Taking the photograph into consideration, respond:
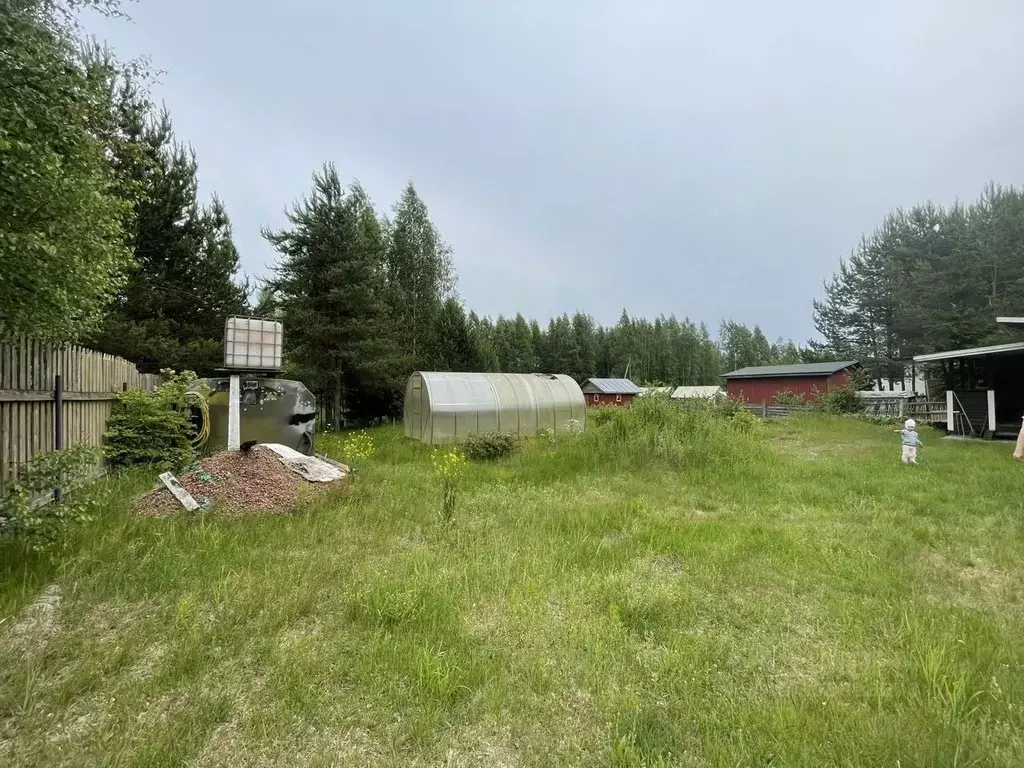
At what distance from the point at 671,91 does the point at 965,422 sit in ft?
39.4

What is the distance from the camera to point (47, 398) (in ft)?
15.8

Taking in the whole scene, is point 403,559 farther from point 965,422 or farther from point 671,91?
point 965,422

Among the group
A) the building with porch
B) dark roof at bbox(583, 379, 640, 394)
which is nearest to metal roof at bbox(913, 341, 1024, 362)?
the building with porch

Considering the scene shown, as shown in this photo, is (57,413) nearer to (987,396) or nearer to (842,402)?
(987,396)

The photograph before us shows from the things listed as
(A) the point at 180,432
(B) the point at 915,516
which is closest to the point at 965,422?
(B) the point at 915,516

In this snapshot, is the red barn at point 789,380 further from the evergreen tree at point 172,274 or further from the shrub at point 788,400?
the evergreen tree at point 172,274

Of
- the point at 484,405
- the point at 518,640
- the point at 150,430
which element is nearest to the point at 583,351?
the point at 484,405

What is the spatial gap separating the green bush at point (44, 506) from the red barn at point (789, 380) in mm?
28414

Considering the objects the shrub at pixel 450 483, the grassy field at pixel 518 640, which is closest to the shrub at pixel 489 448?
the shrub at pixel 450 483

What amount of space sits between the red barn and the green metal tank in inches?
977

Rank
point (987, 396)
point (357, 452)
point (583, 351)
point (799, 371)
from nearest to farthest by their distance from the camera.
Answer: point (357, 452) < point (987, 396) < point (799, 371) < point (583, 351)

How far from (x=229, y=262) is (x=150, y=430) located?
7.49 m

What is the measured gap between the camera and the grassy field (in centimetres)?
189

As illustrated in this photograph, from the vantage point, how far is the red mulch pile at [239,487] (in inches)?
203
